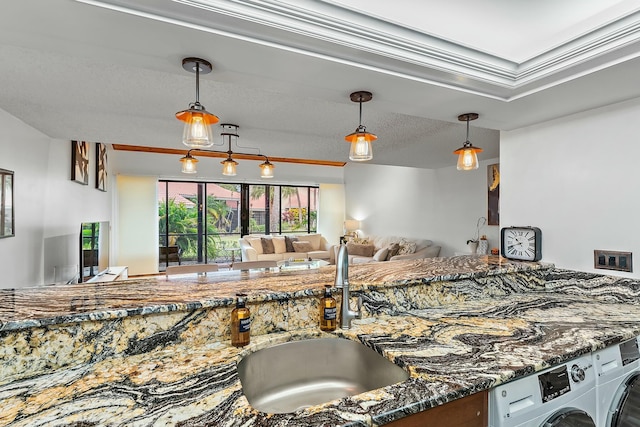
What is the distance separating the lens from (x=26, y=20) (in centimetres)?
103

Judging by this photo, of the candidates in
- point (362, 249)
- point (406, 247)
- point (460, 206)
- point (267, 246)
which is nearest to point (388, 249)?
point (406, 247)

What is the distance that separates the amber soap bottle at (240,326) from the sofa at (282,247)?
541 cm

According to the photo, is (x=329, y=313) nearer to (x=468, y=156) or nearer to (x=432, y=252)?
(x=468, y=156)

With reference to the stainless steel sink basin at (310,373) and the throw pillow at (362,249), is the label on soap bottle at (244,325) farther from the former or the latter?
the throw pillow at (362,249)

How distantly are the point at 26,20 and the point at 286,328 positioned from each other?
1420 mm

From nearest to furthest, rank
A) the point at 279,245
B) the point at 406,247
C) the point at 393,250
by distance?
the point at 406,247 < the point at 393,250 < the point at 279,245

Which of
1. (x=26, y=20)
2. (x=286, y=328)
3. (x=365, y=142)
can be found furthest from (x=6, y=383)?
(x=365, y=142)

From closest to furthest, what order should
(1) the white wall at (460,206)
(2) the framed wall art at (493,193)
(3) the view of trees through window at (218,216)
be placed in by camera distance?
(2) the framed wall art at (493,193) < (1) the white wall at (460,206) < (3) the view of trees through window at (218,216)

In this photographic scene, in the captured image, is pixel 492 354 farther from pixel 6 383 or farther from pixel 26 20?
pixel 26 20

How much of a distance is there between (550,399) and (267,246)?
6224 millimetres

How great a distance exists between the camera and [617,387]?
1.28m

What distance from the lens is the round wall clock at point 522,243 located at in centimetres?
213

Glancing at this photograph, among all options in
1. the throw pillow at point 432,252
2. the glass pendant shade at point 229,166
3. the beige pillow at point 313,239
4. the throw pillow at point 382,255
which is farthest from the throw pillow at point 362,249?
the glass pendant shade at point 229,166

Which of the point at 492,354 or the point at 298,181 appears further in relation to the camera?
the point at 298,181
